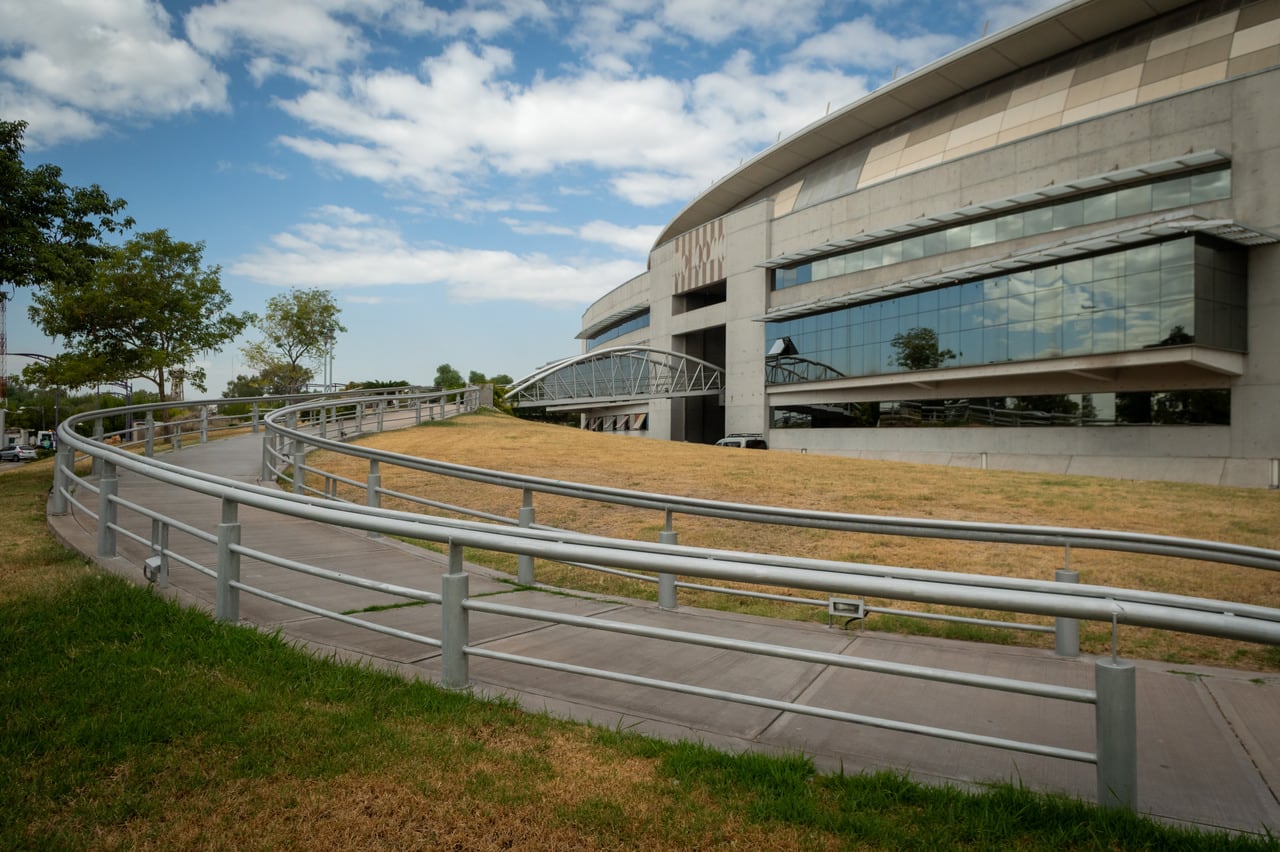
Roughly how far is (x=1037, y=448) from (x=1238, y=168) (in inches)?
458

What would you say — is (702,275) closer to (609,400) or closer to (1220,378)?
(609,400)

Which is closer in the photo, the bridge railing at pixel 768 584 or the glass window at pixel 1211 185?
the bridge railing at pixel 768 584

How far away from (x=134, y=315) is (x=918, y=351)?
32.4 m

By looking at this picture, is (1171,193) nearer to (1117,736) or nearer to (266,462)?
(266,462)

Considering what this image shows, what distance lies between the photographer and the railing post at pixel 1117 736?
9.46 feet

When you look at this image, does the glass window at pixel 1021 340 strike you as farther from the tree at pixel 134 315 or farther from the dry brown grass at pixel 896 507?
the tree at pixel 134 315

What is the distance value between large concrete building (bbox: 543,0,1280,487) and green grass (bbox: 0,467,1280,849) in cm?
2787

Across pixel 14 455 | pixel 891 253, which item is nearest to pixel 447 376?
pixel 14 455

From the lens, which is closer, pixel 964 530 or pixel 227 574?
pixel 227 574

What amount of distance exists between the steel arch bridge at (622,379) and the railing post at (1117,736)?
48.4 metres

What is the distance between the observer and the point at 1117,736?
2.89 m

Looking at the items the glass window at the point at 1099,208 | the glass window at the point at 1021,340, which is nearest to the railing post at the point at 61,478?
the glass window at the point at 1021,340

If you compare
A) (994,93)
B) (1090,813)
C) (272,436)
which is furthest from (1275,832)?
(994,93)

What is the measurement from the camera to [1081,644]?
21.3 feet
